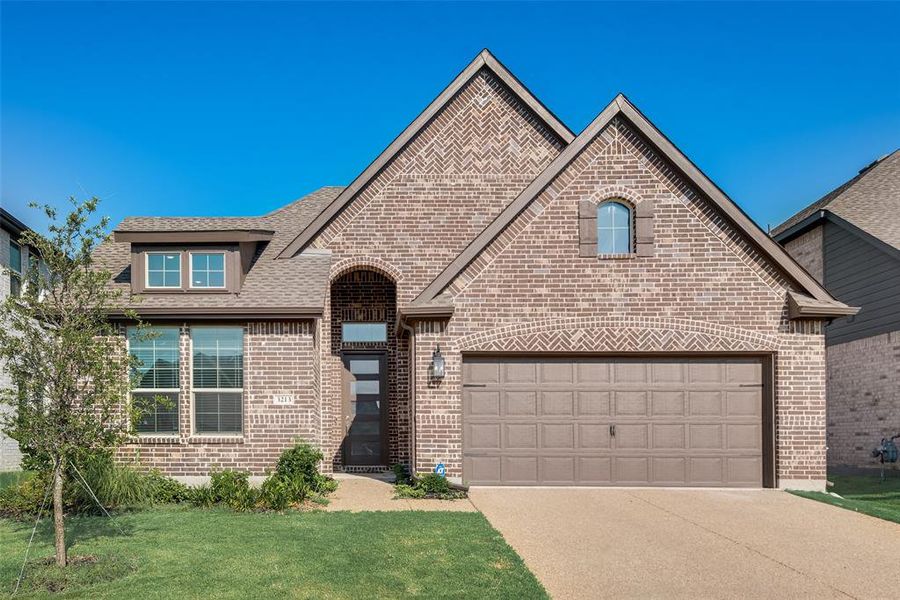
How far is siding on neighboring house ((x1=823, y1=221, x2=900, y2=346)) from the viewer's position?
1695 cm

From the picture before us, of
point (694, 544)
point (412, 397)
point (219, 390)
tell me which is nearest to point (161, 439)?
point (219, 390)

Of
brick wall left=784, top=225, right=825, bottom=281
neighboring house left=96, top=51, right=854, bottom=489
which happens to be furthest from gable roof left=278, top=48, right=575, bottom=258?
brick wall left=784, top=225, right=825, bottom=281

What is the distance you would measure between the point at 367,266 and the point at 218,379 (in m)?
4.03

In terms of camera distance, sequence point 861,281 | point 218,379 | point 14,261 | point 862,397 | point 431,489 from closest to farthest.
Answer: point 431,489 → point 218,379 → point 862,397 → point 861,281 → point 14,261

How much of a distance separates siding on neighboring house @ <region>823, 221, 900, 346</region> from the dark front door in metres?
12.0

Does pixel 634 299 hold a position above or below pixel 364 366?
above

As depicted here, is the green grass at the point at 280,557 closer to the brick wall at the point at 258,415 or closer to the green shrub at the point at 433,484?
the green shrub at the point at 433,484

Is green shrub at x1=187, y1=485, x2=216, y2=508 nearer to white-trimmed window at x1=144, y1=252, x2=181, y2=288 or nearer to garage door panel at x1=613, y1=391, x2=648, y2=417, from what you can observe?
white-trimmed window at x1=144, y1=252, x2=181, y2=288

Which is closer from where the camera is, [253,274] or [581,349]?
[581,349]

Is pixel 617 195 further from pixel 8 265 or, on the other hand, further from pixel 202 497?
pixel 8 265

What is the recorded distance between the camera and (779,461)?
41.8ft

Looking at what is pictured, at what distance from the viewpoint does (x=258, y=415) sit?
43.1 ft

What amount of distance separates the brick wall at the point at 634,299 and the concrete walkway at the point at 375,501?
1512 mm

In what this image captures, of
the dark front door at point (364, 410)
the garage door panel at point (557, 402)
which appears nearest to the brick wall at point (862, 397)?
the garage door panel at point (557, 402)
